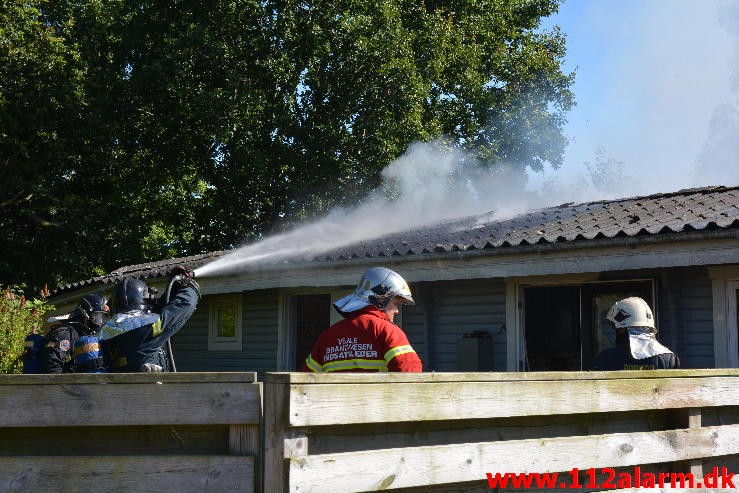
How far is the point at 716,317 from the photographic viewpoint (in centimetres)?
847

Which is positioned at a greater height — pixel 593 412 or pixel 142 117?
pixel 142 117

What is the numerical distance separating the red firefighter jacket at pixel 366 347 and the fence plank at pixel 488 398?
791 mm

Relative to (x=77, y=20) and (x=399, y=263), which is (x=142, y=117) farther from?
(x=399, y=263)

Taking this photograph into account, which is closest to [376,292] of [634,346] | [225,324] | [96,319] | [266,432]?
[266,432]

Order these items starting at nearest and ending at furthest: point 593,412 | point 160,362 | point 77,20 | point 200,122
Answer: point 593,412 < point 160,362 < point 200,122 < point 77,20

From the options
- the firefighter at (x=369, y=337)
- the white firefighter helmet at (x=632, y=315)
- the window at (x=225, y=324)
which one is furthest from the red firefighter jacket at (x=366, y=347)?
the window at (x=225, y=324)

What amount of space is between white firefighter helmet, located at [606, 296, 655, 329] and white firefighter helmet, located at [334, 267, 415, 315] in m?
2.06

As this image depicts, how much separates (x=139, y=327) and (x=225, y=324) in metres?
8.66

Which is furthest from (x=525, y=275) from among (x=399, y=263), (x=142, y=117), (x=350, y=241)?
(x=142, y=117)

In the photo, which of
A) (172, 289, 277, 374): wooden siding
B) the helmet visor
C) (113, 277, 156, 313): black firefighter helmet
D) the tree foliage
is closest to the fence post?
(113, 277, 156, 313): black firefighter helmet

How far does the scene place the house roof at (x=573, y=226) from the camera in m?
8.34

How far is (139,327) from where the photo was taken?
5090 mm

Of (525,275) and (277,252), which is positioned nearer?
(525,275)

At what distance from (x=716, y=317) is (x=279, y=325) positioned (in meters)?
6.27
